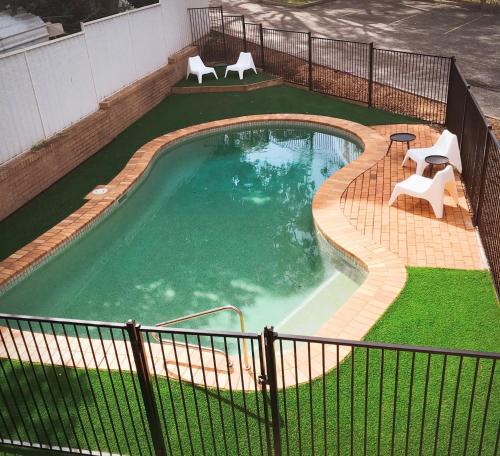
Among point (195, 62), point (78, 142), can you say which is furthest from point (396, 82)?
point (78, 142)

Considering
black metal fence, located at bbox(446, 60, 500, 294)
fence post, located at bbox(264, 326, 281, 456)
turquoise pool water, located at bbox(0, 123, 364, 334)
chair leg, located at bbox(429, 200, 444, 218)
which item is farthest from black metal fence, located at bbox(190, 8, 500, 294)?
fence post, located at bbox(264, 326, 281, 456)

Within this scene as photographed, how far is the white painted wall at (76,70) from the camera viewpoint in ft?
31.3

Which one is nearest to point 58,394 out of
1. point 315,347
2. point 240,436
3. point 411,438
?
point 240,436

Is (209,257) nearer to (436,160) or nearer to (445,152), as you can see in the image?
(436,160)

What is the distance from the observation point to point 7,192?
30.5ft

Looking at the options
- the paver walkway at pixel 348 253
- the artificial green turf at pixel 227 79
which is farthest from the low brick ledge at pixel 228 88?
the paver walkway at pixel 348 253

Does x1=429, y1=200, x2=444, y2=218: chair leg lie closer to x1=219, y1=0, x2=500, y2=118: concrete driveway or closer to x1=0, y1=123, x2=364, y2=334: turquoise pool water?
x1=0, y1=123, x2=364, y2=334: turquoise pool water

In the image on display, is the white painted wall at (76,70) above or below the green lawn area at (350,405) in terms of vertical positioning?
above

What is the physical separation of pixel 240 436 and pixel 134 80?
11223 millimetres

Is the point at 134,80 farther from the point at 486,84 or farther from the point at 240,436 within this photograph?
the point at 240,436

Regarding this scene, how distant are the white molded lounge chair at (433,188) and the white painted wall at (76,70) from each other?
21.4ft

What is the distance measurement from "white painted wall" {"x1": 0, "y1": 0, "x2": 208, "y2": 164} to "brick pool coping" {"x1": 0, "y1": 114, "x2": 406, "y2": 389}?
1.61m

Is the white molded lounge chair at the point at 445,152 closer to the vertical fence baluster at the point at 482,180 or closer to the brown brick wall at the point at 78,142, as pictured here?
the vertical fence baluster at the point at 482,180

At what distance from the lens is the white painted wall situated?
9539 mm
